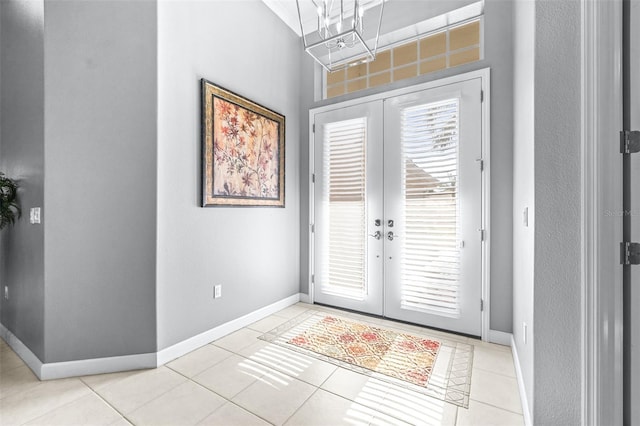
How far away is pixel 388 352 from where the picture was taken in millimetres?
2354

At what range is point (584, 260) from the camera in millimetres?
1210

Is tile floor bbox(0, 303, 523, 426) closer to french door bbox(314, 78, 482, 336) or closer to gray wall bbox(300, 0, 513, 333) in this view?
gray wall bbox(300, 0, 513, 333)

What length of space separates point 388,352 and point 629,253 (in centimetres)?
166

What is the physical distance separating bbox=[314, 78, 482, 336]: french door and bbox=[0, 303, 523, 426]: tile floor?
0.70m

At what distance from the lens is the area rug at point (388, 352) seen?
76.5 inches

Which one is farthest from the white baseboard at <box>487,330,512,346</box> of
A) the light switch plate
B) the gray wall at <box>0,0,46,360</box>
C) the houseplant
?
the houseplant

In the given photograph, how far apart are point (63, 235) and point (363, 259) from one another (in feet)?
8.20

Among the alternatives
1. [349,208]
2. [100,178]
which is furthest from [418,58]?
[100,178]

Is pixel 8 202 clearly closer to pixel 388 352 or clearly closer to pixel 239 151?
Answer: pixel 239 151

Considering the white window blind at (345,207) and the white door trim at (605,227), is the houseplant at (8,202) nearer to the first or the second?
the white window blind at (345,207)

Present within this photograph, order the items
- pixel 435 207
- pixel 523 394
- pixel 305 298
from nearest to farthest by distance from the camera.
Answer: pixel 523 394, pixel 435 207, pixel 305 298

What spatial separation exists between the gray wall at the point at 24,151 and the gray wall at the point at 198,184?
2.44ft

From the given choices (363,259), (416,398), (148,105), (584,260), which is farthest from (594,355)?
(148,105)

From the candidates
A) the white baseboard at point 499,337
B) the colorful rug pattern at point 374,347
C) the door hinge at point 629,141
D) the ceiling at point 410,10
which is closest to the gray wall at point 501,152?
the white baseboard at point 499,337
